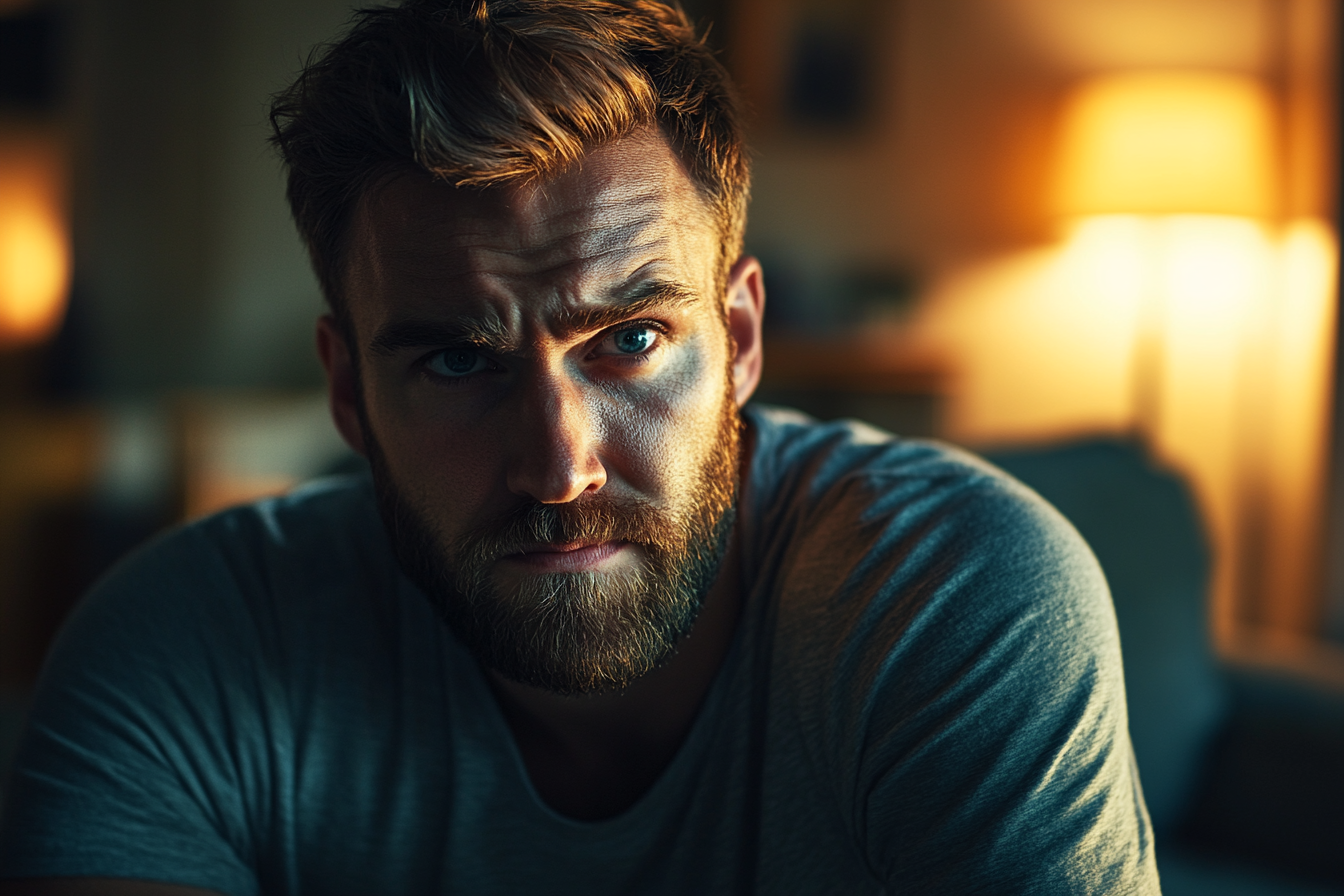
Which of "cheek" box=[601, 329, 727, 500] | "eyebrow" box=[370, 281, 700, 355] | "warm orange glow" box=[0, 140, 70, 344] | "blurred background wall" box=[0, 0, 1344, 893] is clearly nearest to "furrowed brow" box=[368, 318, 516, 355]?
"eyebrow" box=[370, 281, 700, 355]

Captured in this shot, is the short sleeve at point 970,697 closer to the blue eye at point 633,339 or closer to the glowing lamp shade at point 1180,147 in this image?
the blue eye at point 633,339

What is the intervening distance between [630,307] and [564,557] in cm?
21

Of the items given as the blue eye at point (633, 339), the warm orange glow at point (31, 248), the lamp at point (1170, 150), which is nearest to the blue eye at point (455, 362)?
the blue eye at point (633, 339)

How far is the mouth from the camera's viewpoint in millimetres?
906

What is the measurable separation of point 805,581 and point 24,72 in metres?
3.08

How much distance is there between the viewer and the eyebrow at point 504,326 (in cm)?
88

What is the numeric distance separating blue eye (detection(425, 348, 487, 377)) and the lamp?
232 cm

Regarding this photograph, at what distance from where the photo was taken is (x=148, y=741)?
95 centimetres

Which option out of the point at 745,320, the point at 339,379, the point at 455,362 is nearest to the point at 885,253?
the point at 745,320

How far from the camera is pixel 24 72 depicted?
311 centimetres

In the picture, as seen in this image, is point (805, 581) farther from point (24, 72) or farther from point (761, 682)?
point (24, 72)

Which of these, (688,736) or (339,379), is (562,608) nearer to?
(688,736)

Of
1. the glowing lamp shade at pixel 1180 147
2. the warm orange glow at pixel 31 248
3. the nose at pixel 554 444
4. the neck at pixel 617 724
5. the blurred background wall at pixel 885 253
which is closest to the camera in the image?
the nose at pixel 554 444

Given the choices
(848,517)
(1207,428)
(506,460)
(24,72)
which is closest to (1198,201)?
(1207,428)
